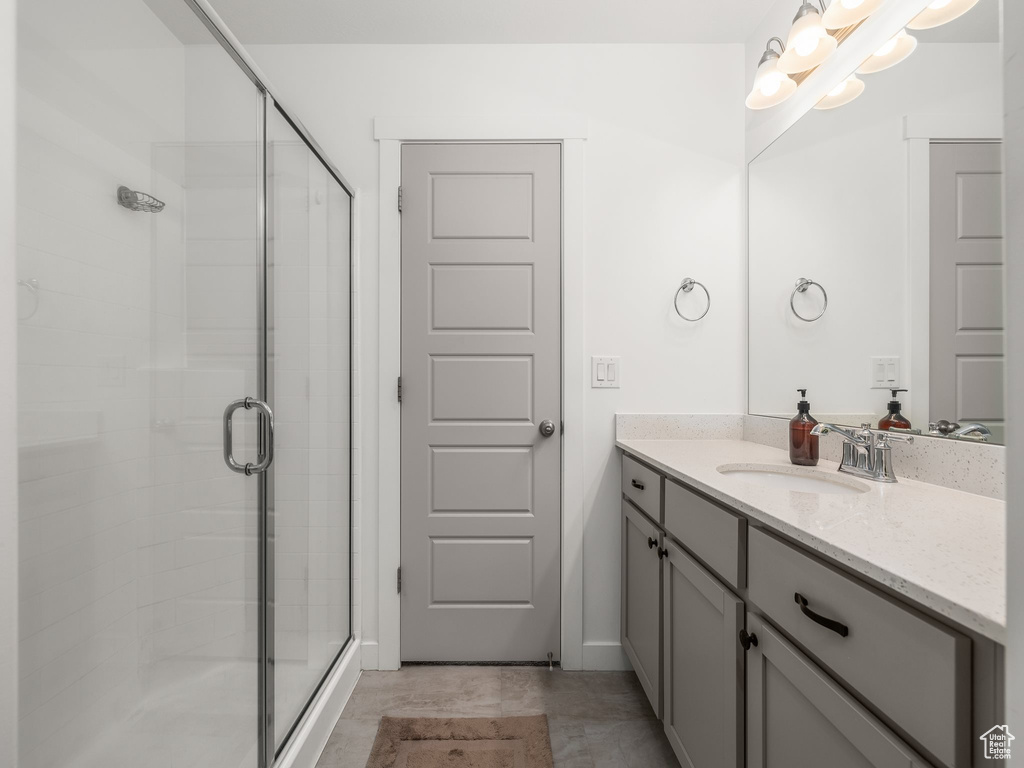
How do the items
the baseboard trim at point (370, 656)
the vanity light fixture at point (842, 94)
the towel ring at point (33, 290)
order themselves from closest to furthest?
the towel ring at point (33, 290) → the vanity light fixture at point (842, 94) → the baseboard trim at point (370, 656)

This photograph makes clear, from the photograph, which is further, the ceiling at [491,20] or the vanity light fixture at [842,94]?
→ the ceiling at [491,20]

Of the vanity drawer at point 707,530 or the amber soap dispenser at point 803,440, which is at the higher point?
the amber soap dispenser at point 803,440

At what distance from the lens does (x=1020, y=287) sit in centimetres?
33

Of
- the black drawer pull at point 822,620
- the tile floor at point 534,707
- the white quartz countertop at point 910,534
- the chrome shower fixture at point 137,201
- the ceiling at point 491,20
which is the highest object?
the ceiling at point 491,20

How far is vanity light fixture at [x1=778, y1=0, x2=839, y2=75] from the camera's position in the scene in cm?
148

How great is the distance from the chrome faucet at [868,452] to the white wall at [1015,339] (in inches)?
43.4

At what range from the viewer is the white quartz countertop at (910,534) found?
0.57 m

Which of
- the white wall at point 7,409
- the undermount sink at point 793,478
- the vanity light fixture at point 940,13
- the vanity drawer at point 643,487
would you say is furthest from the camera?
the vanity drawer at point 643,487

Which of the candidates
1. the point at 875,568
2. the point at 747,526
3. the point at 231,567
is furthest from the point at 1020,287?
the point at 231,567

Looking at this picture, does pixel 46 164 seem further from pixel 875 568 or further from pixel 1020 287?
pixel 875 568

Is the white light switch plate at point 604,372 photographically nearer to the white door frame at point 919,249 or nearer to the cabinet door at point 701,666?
the cabinet door at point 701,666

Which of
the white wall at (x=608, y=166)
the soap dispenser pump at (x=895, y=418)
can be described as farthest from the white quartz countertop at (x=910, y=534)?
the white wall at (x=608, y=166)

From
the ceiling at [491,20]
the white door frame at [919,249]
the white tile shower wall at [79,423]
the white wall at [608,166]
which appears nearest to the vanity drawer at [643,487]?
the white wall at [608,166]
